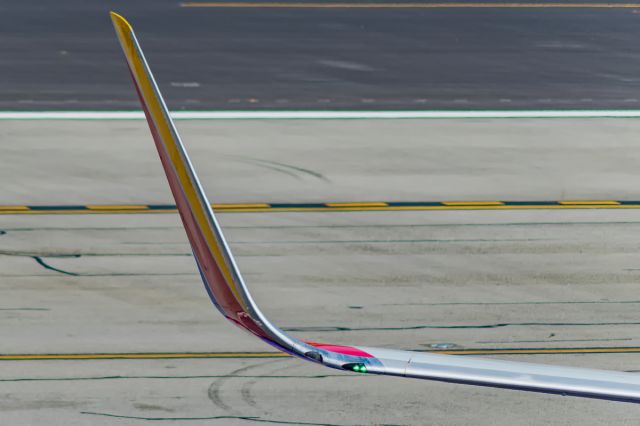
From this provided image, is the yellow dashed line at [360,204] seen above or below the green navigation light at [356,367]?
above

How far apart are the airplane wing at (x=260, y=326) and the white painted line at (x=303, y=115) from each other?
533 inches

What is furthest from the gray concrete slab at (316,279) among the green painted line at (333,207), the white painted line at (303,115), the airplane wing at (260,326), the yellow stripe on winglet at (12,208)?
the airplane wing at (260,326)

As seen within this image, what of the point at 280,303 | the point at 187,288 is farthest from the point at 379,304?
the point at 187,288

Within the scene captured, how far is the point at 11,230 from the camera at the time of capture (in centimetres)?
1301

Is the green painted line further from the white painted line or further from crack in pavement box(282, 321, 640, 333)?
the white painted line

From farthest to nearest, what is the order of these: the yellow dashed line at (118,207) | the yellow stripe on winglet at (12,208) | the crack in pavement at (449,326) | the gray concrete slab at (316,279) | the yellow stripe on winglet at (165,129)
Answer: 1. the yellow dashed line at (118,207)
2. the yellow stripe on winglet at (12,208)
3. the crack in pavement at (449,326)
4. the gray concrete slab at (316,279)
5. the yellow stripe on winglet at (165,129)

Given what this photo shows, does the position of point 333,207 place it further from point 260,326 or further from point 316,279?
point 260,326

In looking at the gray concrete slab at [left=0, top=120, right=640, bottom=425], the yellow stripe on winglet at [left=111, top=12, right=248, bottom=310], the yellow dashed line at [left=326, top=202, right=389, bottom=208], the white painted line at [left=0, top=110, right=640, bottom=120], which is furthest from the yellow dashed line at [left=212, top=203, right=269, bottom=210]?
the yellow stripe on winglet at [left=111, top=12, right=248, bottom=310]

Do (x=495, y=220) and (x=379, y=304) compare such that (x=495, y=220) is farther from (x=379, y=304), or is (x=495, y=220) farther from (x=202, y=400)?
(x=202, y=400)

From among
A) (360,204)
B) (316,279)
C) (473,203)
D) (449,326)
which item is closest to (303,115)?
(360,204)

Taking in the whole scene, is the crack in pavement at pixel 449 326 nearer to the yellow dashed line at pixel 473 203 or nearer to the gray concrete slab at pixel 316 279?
the gray concrete slab at pixel 316 279

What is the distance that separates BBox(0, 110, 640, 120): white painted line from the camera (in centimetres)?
1880

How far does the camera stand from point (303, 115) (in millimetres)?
19109

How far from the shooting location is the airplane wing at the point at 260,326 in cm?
511
